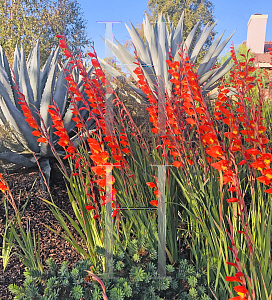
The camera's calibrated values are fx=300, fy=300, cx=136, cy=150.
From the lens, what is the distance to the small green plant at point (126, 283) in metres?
1.42

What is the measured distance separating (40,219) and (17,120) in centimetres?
95

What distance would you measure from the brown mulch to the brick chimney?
12.3 meters

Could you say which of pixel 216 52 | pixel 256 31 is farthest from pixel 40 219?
pixel 256 31

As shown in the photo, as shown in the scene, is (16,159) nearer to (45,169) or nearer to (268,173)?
(45,169)

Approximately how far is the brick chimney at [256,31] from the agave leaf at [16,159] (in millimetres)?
12271

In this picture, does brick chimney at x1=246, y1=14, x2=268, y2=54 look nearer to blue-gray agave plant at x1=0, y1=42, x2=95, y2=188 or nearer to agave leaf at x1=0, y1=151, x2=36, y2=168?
blue-gray agave plant at x1=0, y1=42, x2=95, y2=188

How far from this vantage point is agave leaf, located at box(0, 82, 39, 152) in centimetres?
272

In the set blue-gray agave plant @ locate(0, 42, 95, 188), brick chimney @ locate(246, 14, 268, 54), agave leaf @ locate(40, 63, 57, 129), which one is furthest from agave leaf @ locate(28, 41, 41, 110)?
brick chimney @ locate(246, 14, 268, 54)

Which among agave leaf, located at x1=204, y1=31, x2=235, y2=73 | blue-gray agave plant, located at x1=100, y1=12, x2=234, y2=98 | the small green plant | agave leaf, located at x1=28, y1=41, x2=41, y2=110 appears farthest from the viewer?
agave leaf, located at x1=204, y1=31, x2=235, y2=73

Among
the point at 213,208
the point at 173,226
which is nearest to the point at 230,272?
the point at 213,208

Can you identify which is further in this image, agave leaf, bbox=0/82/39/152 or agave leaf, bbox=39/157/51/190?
agave leaf, bbox=0/82/39/152

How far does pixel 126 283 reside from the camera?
1409 mm

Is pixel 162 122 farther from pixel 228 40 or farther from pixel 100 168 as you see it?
pixel 228 40

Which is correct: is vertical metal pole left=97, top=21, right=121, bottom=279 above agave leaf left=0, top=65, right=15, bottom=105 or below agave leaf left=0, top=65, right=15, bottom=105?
below
